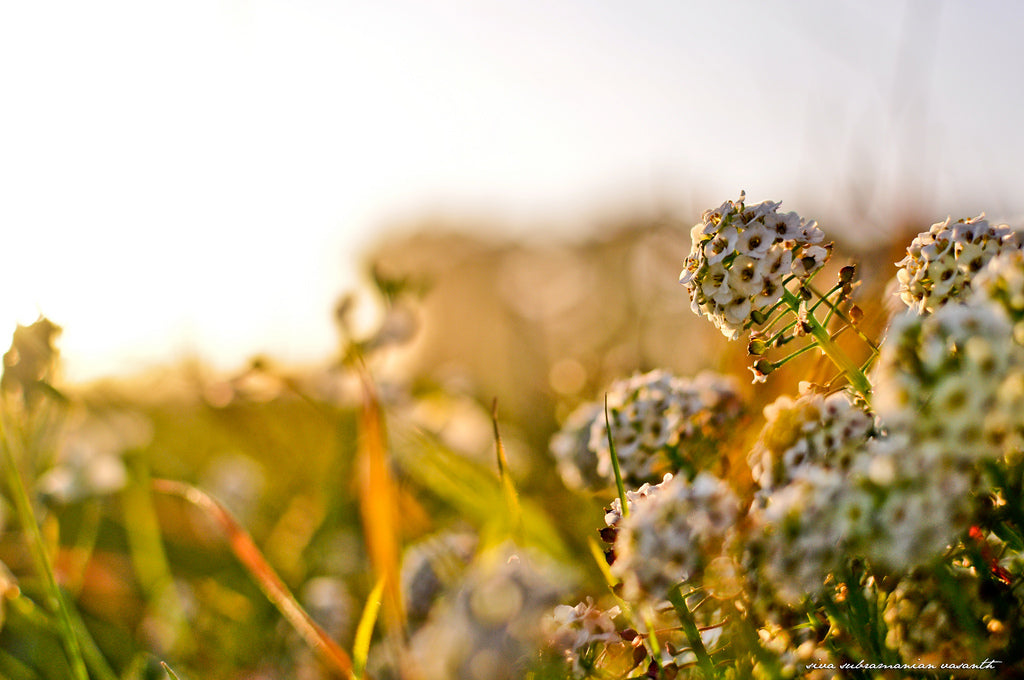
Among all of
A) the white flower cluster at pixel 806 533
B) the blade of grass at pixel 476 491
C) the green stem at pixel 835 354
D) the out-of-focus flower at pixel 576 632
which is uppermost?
the green stem at pixel 835 354

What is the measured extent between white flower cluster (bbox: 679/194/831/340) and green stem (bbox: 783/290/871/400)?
47 mm

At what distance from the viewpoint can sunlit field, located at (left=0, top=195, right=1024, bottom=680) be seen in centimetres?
91

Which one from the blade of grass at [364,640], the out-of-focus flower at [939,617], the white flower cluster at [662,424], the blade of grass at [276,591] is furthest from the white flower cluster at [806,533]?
the blade of grass at [276,591]

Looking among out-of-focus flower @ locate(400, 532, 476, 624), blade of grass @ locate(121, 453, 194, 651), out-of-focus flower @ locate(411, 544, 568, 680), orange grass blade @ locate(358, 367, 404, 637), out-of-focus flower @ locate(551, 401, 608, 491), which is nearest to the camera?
out-of-focus flower @ locate(411, 544, 568, 680)

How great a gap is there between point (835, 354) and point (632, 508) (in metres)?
0.44

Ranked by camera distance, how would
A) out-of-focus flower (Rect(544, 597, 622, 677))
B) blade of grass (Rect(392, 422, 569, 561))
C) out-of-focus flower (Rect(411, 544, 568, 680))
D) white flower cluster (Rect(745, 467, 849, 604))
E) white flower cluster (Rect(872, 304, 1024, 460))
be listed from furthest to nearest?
1. blade of grass (Rect(392, 422, 569, 561))
2. out-of-focus flower (Rect(544, 597, 622, 677))
3. out-of-focus flower (Rect(411, 544, 568, 680))
4. white flower cluster (Rect(745, 467, 849, 604))
5. white flower cluster (Rect(872, 304, 1024, 460))

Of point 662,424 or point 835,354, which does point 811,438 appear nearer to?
point 835,354

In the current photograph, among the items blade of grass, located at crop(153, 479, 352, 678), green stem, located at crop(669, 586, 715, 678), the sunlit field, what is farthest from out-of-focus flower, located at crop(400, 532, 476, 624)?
green stem, located at crop(669, 586, 715, 678)

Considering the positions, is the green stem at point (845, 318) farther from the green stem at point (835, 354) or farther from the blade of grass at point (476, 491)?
the blade of grass at point (476, 491)

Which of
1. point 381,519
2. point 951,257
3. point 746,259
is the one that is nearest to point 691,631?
point 746,259

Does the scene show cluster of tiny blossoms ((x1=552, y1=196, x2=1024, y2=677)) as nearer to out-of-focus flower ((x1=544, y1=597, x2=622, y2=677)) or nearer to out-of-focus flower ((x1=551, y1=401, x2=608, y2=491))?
out-of-focus flower ((x1=544, y1=597, x2=622, y2=677))

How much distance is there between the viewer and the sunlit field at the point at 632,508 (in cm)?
91

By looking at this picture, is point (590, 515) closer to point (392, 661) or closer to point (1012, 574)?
point (392, 661)

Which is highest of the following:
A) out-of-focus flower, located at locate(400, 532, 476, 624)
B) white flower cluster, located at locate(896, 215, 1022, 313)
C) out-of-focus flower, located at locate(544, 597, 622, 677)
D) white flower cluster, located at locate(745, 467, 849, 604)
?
white flower cluster, located at locate(896, 215, 1022, 313)
